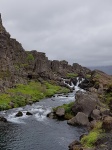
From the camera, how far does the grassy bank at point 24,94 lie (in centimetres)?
10838

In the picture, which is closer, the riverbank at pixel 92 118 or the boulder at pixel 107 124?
the riverbank at pixel 92 118

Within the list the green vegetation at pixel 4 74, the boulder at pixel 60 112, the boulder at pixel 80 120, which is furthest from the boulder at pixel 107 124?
the green vegetation at pixel 4 74

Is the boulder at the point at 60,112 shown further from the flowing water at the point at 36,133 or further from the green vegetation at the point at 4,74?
the green vegetation at the point at 4,74

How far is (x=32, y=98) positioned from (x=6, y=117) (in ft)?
123

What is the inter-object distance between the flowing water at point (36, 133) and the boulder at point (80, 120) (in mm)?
1923

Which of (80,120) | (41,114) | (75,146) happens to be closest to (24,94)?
(41,114)

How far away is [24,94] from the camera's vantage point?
12481 centimetres

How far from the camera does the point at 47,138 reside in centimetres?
6538

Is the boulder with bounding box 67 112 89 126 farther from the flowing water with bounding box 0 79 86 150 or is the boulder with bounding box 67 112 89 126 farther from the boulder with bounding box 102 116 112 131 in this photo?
the boulder with bounding box 102 116 112 131

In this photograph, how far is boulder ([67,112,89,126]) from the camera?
7757 centimetres

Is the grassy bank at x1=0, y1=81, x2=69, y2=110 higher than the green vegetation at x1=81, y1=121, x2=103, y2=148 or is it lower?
higher

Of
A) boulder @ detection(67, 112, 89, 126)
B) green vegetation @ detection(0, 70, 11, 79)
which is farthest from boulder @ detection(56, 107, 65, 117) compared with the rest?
green vegetation @ detection(0, 70, 11, 79)

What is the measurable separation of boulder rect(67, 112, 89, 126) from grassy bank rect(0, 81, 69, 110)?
31.0m

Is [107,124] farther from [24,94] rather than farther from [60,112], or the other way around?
[24,94]
